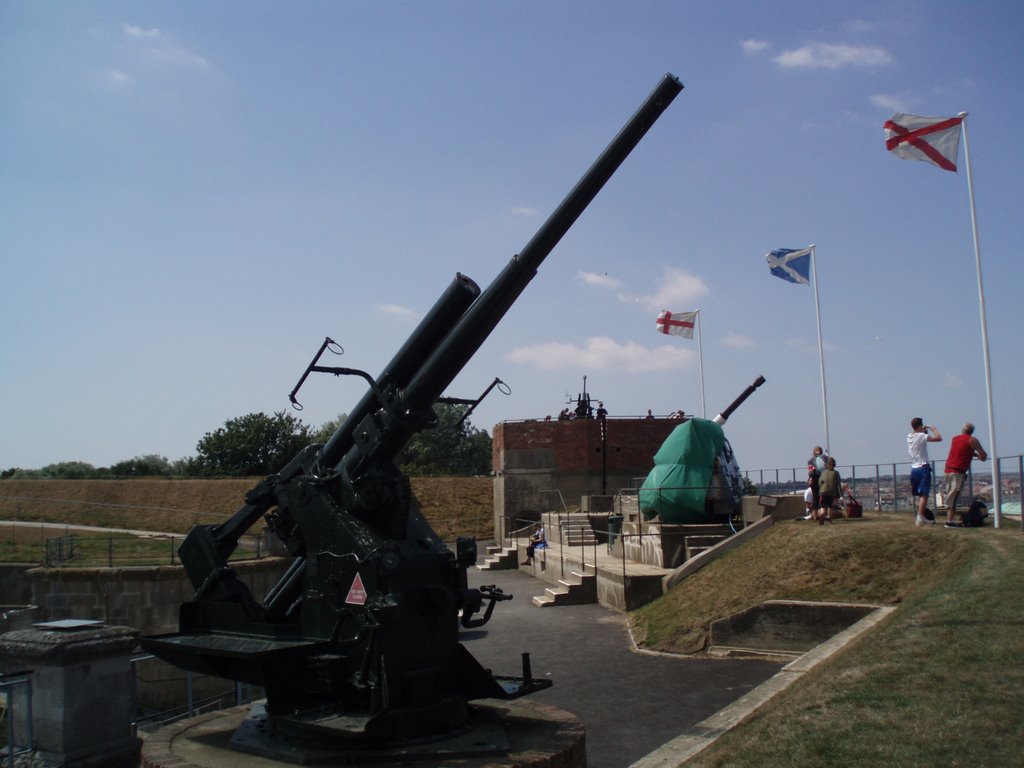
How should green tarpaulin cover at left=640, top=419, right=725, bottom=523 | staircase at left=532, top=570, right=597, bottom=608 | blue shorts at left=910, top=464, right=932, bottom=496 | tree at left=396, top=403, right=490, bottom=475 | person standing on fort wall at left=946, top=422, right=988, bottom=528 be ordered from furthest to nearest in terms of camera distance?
tree at left=396, top=403, right=490, bottom=475, green tarpaulin cover at left=640, top=419, right=725, bottom=523, staircase at left=532, top=570, right=597, bottom=608, blue shorts at left=910, top=464, right=932, bottom=496, person standing on fort wall at left=946, top=422, right=988, bottom=528

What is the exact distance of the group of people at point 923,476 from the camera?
13.6 metres

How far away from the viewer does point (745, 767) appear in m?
5.86

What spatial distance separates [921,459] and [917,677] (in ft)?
27.7

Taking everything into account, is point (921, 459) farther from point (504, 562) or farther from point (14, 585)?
point (14, 585)

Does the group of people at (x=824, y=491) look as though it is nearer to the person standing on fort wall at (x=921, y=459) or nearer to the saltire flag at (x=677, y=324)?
the person standing on fort wall at (x=921, y=459)

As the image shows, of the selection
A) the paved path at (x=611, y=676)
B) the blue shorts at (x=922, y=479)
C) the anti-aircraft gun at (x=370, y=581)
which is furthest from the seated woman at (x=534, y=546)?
the anti-aircraft gun at (x=370, y=581)

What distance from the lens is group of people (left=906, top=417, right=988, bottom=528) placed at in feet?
44.4

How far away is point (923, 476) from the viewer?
1477 centimetres

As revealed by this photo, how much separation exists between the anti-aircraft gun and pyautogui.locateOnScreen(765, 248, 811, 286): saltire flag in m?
16.6

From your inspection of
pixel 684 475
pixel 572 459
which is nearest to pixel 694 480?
pixel 684 475

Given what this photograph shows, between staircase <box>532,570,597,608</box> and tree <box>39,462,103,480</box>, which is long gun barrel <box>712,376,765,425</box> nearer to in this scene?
staircase <box>532,570,597,608</box>

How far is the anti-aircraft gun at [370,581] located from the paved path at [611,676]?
2.86 m

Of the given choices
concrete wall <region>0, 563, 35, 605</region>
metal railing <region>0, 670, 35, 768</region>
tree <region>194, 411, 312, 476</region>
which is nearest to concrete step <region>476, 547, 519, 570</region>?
concrete wall <region>0, 563, 35, 605</region>

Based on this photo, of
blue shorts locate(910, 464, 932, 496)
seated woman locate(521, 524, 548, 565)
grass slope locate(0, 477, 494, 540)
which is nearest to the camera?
blue shorts locate(910, 464, 932, 496)
